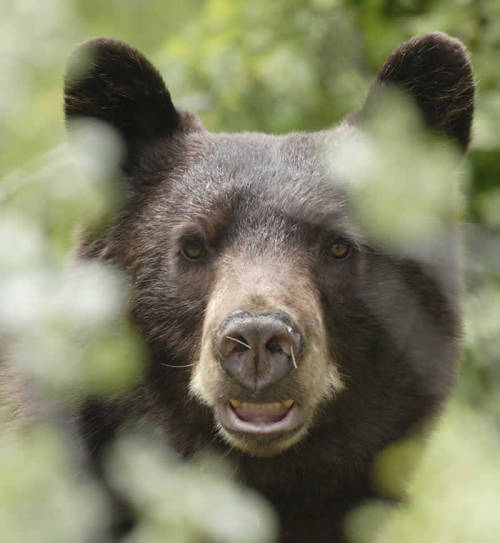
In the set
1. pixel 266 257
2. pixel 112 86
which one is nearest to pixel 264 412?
pixel 266 257

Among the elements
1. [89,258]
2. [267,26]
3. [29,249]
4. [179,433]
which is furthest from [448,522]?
[267,26]

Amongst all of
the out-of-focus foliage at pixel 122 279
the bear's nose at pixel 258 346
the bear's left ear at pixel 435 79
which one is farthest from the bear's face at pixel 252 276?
the bear's left ear at pixel 435 79

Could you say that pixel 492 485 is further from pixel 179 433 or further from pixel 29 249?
pixel 179 433

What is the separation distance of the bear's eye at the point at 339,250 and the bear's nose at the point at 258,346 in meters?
0.67

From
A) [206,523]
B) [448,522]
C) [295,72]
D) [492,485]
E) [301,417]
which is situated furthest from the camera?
[295,72]

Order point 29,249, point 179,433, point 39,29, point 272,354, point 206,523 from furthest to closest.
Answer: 1. point 179,433
2. point 272,354
3. point 39,29
4. point 29,249
5. point 206,523

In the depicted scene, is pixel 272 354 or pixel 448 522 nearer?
pixel 448 522

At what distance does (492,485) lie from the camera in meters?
1.91

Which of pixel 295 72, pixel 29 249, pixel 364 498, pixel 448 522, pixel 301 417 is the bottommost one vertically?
pixel 364 498

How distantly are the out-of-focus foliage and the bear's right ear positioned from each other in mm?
122

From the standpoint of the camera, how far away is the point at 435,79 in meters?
4.17

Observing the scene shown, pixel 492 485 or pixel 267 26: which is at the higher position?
pixel 267 26

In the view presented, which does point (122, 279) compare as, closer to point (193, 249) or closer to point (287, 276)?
point (193, 249)

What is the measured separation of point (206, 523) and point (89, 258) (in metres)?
2.64
